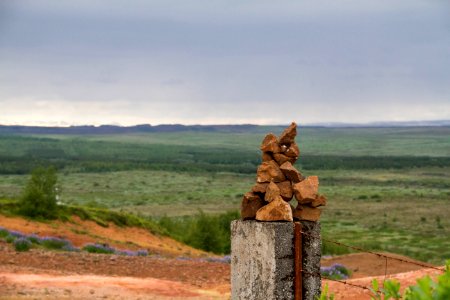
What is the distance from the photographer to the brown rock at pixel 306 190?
8109 millimetres

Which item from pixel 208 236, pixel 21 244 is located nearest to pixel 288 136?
pixel 21 244

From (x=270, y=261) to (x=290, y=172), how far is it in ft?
4.21

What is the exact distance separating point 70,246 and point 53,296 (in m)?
12.1

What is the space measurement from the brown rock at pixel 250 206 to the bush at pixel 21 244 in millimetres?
20990

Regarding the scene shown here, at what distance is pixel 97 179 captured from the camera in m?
125

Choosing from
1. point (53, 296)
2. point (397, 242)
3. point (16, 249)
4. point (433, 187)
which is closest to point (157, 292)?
point (53, 296)

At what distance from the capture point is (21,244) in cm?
2775

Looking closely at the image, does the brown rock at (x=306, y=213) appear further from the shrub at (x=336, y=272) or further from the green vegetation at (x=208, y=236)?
the green vegetation at (x=208, y=236)

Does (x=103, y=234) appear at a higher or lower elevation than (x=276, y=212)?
lower

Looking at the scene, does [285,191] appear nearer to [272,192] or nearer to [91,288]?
[272,192]

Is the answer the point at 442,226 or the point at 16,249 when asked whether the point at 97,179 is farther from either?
the point at 16,249

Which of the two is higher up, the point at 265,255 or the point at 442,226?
the point at 265,255

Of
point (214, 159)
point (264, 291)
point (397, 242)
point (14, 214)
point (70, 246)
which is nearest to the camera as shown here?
point (264, 291)

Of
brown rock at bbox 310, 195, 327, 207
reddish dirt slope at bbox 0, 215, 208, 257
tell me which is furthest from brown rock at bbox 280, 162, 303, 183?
reddish dirt slope at bbox 0, 215, 208, 257
